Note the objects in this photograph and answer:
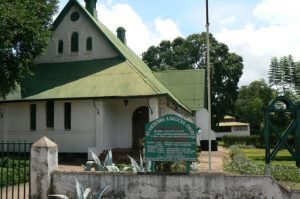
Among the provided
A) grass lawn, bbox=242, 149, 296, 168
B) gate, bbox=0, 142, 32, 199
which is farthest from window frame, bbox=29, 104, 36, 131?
grass lawn, bbox=242, 149, 296, 168

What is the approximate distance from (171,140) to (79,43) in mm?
16974

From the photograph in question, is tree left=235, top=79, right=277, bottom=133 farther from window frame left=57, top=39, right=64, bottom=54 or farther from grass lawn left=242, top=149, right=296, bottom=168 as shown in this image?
window frame left=57, top=39, right=64, bottom=54

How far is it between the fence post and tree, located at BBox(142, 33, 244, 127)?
41.5m

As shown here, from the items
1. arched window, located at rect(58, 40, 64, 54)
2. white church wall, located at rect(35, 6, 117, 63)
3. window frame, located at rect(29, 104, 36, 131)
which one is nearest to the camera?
window frame, located at rect(29, 104, 36, 131)

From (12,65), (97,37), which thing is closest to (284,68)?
(97,37)

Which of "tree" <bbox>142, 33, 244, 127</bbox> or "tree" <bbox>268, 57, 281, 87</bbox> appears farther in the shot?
"tree" <bbox>268, 57, 281, 87</bbox>

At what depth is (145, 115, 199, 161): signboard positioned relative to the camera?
9.70 m

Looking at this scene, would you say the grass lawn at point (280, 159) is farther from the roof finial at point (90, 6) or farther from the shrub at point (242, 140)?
the shrub at point (242, 140)

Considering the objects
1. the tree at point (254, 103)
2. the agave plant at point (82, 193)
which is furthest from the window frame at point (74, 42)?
the tree at point (254, 103)

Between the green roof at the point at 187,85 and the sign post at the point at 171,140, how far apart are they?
19.5 m

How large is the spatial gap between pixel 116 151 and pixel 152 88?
13.2 ft

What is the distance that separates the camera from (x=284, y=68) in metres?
63.4

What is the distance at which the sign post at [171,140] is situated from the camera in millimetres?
9703

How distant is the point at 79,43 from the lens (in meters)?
25.5
